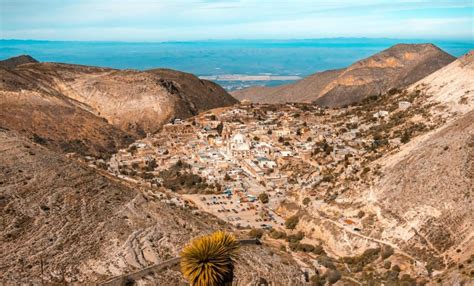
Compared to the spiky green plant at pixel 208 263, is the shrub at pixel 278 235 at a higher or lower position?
lower

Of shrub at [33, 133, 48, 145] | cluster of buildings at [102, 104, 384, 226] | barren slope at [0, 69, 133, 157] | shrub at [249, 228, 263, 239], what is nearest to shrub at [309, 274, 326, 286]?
shrub at [249, 228, 263, 239]

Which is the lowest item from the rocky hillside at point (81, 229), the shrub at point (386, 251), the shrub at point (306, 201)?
the shrub at point (306, 201)

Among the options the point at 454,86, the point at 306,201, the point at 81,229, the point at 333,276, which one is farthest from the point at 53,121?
the point at 333,276

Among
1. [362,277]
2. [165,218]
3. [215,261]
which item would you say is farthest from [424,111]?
[215,261]

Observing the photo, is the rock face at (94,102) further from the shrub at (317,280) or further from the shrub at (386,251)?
the shrub at (317,280)

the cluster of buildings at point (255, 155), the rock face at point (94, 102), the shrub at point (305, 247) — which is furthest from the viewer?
the rock face at point (94, 102)

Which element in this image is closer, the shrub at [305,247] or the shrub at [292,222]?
the shrub at [305,247]

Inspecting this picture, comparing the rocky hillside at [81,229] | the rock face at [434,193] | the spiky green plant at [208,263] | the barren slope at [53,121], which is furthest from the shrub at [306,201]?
the barren slope at [53,121]
